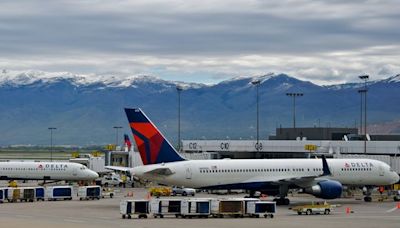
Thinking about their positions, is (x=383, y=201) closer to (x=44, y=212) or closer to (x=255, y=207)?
(x=255, y=207)

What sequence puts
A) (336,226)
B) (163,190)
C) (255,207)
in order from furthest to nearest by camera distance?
(163,190), (255,207), (336,226)

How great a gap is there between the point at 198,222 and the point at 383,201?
3448 centimetres

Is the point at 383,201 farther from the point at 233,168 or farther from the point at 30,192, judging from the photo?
the point at 30,192

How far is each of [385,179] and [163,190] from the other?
27.9 m

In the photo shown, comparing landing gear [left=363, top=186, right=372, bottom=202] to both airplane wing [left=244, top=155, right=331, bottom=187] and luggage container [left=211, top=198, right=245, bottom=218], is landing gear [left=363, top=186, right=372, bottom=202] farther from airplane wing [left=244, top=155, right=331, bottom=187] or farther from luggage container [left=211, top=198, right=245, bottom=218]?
luggage container [left=211, top=198, right=245, bottom=218]

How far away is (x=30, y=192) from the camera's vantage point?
9494 cm

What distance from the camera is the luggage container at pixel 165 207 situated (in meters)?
71.3

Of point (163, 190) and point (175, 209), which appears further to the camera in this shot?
point (163, 190)

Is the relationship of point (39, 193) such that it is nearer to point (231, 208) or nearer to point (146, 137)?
point (146, 137)

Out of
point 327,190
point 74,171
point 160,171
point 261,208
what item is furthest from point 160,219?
point 74,171

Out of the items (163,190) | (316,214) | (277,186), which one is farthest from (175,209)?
(163,190)

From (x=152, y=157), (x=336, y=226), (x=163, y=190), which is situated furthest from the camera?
(x=163, y=190)

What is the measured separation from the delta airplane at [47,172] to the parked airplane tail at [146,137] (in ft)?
140

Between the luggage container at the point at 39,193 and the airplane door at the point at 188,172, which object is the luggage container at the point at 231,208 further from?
the luggage container at the point at 39,193
